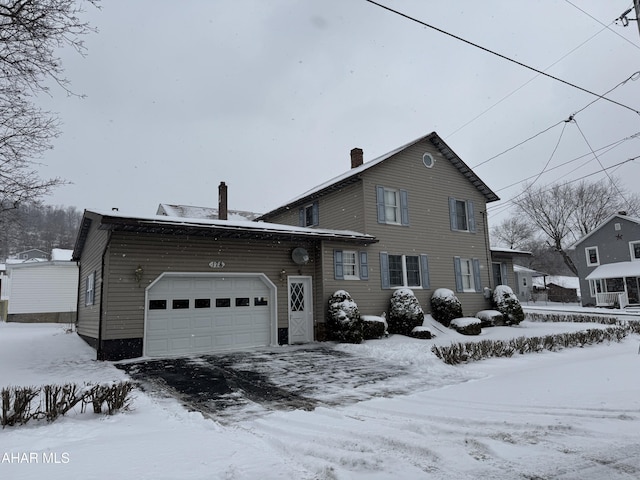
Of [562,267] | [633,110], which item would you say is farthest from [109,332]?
[562,267]

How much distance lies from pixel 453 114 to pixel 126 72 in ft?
207

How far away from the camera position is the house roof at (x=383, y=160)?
17094 mm

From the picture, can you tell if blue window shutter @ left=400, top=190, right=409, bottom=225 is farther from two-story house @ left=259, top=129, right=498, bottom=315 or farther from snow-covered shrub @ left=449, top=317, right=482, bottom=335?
snow-covered shrub @ left=449, top=317, right=482, bottom=335

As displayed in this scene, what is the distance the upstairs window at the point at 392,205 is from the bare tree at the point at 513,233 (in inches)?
1882

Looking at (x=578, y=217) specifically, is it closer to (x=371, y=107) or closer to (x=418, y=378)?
(x=371, y=107)

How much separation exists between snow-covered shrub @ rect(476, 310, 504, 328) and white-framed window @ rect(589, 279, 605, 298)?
67.3 ft

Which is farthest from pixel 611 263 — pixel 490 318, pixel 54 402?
pixel 54 402

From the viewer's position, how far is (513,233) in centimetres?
6212

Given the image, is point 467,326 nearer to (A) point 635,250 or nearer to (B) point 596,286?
(A) point 635,250

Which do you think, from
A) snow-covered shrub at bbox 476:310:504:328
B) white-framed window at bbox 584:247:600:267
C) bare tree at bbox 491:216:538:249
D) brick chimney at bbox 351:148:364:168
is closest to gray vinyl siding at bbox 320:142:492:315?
snow-covered shrub at bbox 476:310:504:328

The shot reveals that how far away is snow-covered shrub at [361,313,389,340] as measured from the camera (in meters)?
14.6

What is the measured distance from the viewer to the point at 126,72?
43.4ft

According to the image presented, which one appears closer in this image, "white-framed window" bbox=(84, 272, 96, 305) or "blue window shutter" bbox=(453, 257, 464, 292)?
"white-framed window" bbox=(84, 272, 96, 305)

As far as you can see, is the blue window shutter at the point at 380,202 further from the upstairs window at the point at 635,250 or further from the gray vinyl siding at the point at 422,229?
the upstairs window at the point at 635,250
